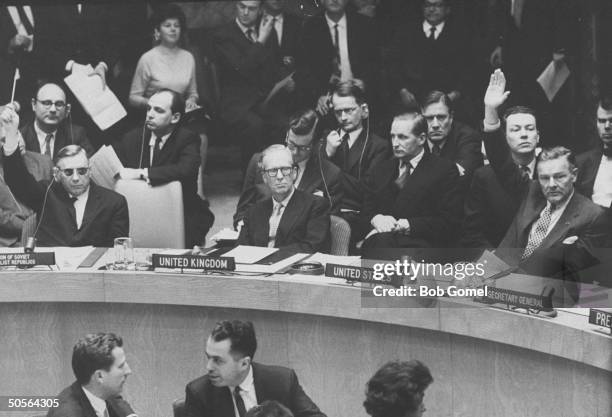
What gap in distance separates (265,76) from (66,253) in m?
1.51

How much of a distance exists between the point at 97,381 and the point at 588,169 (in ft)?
8.48

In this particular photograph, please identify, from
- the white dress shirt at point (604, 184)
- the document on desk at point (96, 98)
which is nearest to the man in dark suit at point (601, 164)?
the white dress shirt at point (604, 184)

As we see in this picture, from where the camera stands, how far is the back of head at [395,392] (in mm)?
3830

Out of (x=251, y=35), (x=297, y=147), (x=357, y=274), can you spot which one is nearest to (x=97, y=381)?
(x=357, y=274)

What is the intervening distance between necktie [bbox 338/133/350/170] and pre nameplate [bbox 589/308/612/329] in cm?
187

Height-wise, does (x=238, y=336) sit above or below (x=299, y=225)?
below

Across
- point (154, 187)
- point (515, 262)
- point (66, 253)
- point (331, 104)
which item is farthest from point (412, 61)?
point (66, 253)

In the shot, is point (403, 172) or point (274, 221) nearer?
point (403, 172)

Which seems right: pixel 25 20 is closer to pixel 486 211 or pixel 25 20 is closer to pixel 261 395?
pixel 261 395

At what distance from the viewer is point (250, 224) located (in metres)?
5.95

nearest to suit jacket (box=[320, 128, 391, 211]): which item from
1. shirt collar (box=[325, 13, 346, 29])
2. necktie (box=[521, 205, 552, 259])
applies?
shirt collar (box=[325, 13, 346, 29])

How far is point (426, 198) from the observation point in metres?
5.66

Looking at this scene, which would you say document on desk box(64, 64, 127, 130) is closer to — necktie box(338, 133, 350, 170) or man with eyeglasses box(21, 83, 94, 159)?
man with eyeglasses box(21, 83, 94, 159)

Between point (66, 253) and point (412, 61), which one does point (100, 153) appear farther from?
point (412, 61)
